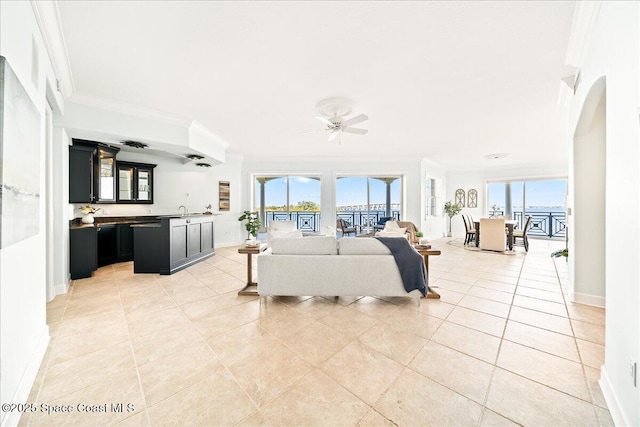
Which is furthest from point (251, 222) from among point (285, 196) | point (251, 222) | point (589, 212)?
point (589, 212)

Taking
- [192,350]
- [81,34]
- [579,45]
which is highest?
[81,34]

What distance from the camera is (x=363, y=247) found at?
282cm

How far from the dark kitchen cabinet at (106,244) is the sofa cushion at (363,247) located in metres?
4.81

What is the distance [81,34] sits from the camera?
7.03 feet

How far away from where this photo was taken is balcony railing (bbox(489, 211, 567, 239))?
8.53 m

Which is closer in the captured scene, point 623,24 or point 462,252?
point 623,24

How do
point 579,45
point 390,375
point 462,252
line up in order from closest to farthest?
1. point 390,375
2. point 579,45
3. point 462,252

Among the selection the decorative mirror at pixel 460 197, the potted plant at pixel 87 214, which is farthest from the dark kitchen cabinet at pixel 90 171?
the decorative mirror at pixel 460 197

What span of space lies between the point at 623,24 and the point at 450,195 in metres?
8.47

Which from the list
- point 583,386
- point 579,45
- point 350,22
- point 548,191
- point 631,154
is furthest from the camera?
point 548,191

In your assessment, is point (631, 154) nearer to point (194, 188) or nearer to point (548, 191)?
point (194, 188)

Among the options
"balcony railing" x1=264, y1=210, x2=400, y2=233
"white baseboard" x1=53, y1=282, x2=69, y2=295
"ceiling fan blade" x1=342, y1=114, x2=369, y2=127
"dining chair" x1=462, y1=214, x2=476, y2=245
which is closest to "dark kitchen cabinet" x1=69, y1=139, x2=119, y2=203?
"white baseboard" x1=53, y1=282, x2=69, y2=295

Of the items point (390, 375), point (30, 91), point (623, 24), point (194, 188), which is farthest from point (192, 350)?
point (194, 188)

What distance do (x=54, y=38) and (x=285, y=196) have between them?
5963 millimetres
